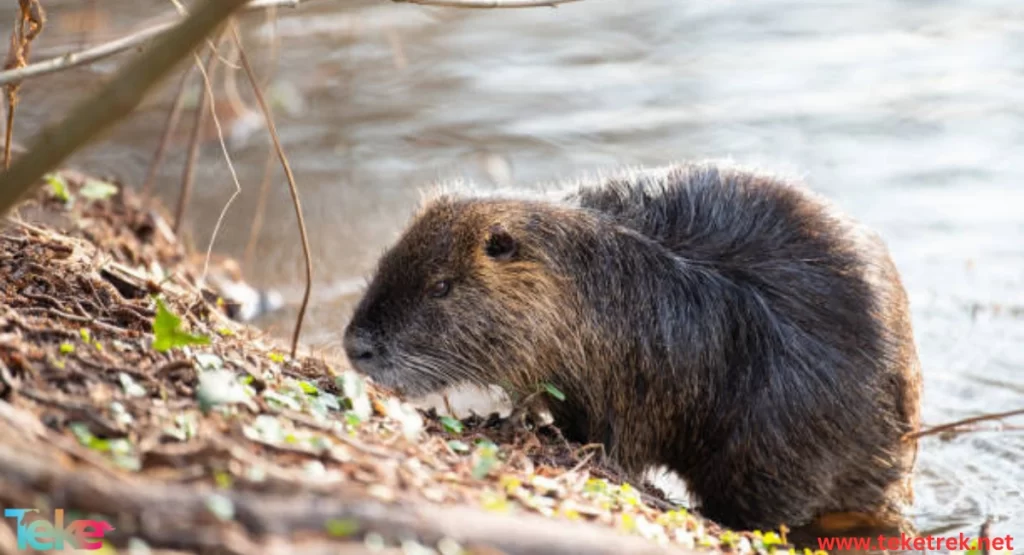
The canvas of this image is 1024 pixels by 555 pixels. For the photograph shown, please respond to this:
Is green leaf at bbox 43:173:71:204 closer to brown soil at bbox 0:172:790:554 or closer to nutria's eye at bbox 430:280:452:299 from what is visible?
brown soil at bbox 0:172:790:554

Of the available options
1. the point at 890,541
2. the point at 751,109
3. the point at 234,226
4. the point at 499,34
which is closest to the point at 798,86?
the point at 751,109

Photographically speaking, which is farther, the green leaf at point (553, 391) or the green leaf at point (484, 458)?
→ the green leaf at point (553, 391)

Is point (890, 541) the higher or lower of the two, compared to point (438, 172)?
lower

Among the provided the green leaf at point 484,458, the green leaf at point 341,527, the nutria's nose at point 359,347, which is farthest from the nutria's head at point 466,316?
the green leaf at point 341,527

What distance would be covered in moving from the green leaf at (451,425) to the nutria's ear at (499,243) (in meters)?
0.65

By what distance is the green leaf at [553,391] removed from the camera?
457 cm

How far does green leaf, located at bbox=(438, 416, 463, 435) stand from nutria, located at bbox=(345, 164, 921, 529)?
1.25 feet

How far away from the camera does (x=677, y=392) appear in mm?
4617

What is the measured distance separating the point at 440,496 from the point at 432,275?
1636 millimetres

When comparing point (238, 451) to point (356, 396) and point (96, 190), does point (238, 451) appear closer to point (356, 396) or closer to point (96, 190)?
point (356, 396)

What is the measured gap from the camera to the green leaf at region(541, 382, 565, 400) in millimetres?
4566

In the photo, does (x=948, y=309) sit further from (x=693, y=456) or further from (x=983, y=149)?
(x=693, y=456)

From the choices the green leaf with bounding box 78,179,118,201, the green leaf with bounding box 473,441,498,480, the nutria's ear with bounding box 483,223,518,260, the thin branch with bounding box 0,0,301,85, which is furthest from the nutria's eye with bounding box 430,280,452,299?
the green leaf with bounding box 78,179,118,201

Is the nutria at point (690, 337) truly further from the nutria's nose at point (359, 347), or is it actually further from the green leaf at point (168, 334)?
the green leaf at point (168, 334)
